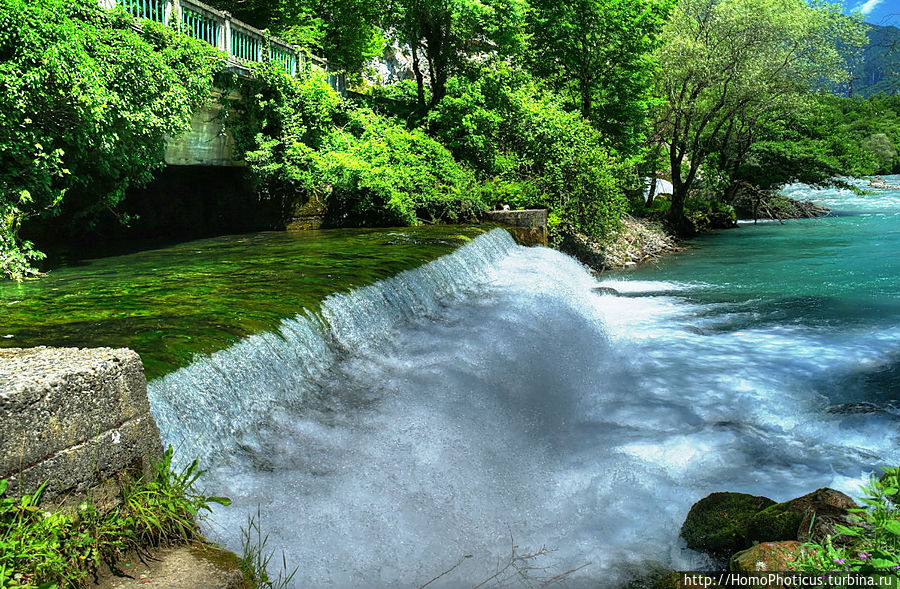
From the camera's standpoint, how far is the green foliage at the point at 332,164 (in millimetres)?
16453

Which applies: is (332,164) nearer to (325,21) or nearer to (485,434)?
(485,434)

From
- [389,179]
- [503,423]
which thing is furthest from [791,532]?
[389,179]

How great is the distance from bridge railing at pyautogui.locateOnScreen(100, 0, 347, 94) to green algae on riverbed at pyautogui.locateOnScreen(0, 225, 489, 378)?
4409 mm

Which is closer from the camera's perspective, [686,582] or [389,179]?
[686,582]

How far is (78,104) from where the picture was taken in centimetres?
956

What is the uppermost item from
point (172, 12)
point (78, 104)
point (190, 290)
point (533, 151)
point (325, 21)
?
point (325, 21)

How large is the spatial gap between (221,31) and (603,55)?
47.2 feet

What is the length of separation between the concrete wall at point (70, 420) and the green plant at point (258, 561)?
2.44 feet

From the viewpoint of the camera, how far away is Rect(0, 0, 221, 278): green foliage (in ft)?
29.2

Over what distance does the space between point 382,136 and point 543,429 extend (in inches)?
538

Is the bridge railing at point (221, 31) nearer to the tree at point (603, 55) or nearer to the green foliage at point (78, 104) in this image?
the green foliage at point (78, 104)

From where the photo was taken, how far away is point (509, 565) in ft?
13.8

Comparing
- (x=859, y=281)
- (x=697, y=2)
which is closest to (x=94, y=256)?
(x=859, y=281)

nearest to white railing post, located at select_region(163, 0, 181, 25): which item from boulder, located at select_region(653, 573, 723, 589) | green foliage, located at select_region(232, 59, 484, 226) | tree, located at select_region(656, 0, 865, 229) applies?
green foliage, located at select_region(232, 59, 484, 226)
